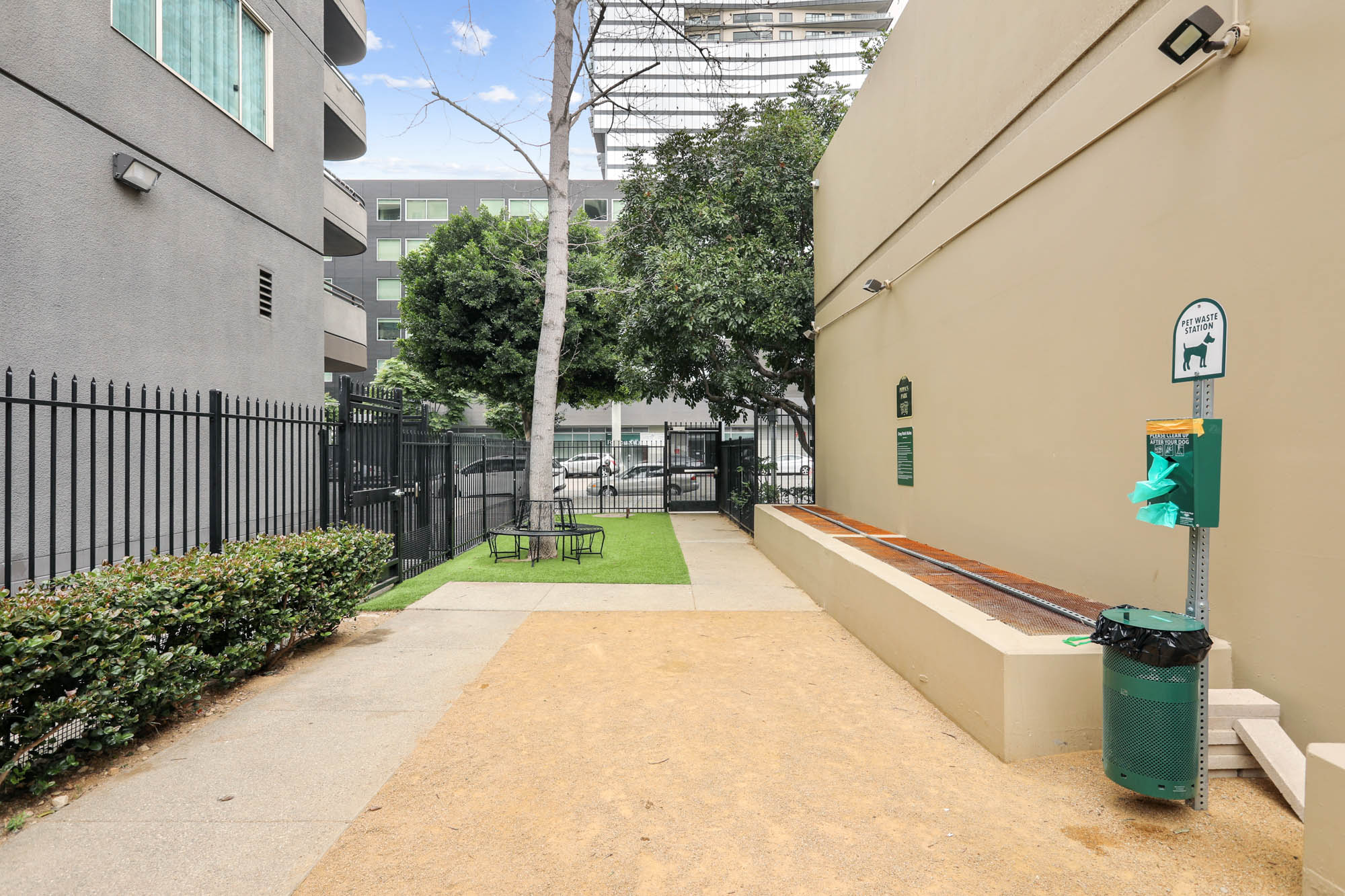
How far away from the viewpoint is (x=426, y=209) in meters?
37.4

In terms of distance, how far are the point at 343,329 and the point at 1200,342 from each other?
557 inches

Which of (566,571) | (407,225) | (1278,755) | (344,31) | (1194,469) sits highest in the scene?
(407,225)

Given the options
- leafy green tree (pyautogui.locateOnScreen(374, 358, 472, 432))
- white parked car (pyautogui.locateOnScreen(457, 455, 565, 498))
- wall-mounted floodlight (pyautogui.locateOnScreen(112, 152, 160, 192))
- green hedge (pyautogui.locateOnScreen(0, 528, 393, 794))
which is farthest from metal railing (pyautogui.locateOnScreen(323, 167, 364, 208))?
leafy green tree (pyautogui.locateOnScreen(374, 358, 472, 432))

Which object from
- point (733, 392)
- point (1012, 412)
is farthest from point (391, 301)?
point (1012, 412)

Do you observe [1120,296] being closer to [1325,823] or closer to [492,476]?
[1325,823]

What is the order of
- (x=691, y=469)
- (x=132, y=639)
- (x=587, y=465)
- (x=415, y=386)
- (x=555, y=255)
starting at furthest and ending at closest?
1. (x=415, y=386)
2. (x=587, y=465)
3. (x=691, y=469)
4. (x=555, y=255)
5. (x=132, y=639)

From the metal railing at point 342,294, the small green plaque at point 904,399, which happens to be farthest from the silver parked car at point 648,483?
the small green plaque at point 904,399

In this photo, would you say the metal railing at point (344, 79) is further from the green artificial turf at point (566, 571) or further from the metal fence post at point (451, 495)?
the green artificial turf at point (566, 571)

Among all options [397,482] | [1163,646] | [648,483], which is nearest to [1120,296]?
[1163,646]

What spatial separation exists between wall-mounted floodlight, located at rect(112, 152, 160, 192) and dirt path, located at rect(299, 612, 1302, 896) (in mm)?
6808

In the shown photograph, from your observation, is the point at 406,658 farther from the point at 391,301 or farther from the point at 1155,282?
the point at 391,301

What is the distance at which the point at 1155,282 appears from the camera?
166 inches

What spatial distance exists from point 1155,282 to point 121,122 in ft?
31.9

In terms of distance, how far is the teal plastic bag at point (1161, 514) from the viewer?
10.2 ft
